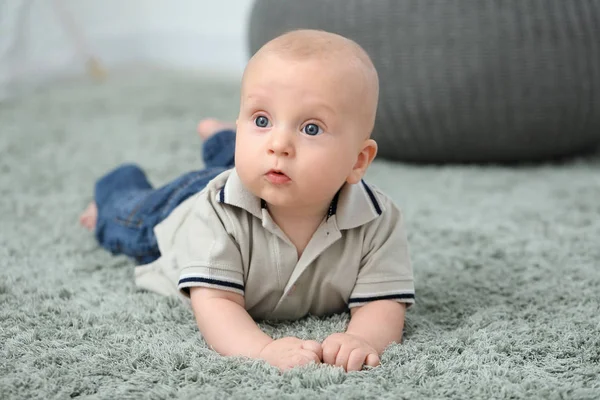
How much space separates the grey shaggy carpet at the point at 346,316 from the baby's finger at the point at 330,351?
0.12 ft

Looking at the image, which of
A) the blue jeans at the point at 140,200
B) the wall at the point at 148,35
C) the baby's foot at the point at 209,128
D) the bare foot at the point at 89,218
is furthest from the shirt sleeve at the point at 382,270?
the wall at the point at 148,35

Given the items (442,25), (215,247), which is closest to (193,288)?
(215,247)

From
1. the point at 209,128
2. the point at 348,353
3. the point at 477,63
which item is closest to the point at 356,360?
the point at 348,353

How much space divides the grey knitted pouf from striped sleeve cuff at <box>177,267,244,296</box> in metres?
0.91

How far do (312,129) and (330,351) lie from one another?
0.25 m

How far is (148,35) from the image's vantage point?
3195 millimetres

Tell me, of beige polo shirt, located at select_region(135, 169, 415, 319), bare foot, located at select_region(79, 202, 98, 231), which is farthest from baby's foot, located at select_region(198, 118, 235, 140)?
beige polo shirt, located at select_region(135, 169, 415, 319)

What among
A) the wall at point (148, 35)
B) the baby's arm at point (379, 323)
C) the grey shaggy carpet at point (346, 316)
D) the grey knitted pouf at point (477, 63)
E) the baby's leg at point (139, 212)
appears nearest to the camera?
the grey shaggy carpet at point (346, 316)

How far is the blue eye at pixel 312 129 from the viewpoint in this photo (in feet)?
2.85

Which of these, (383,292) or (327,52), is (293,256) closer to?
(383,292)

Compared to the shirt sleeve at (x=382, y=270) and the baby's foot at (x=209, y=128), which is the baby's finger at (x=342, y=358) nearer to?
the shirt sleeve at (x=382, y=270)

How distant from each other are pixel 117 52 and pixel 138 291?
85.6 inches

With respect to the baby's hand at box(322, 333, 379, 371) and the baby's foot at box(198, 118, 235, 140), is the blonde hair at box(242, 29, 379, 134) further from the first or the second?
the baby's foot at box(198, 118, 235, 140)

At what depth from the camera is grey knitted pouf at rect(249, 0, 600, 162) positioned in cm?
170
